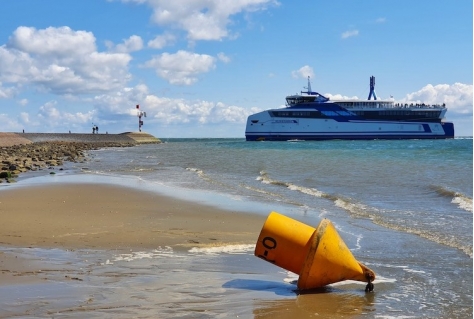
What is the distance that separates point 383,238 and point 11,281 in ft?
19.2

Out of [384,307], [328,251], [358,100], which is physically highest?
[358,100]

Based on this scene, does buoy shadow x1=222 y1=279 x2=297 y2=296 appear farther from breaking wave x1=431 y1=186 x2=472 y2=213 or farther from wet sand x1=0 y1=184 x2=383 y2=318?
breaking wave x1=431 y1=186 x2=472 y2=213

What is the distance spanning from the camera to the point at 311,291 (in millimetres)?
5734

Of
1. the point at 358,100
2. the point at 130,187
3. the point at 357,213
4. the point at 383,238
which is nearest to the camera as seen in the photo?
the point at 383,238

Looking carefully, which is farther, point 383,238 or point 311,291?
point 383,238

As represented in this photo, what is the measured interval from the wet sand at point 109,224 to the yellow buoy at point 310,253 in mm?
2350

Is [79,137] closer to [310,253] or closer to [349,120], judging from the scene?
[349,120]

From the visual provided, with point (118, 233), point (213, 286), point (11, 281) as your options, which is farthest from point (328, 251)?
point (118, 233)

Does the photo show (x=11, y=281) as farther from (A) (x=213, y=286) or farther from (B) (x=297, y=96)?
(B) (x=297, y=96)

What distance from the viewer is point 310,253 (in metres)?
5.76

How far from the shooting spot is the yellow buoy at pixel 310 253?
18.8 ft

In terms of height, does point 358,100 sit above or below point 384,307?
above

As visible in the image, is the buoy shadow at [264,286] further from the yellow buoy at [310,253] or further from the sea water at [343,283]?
the yellow buoy at [310,253]

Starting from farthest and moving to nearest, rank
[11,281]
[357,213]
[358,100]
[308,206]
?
[358,100], [308,206], [357,213], [11,281]
